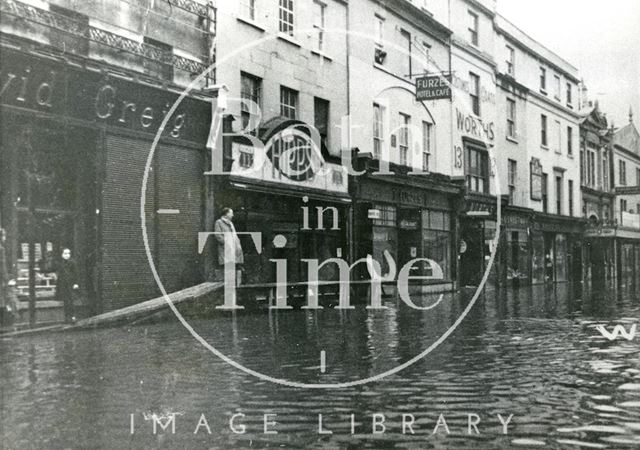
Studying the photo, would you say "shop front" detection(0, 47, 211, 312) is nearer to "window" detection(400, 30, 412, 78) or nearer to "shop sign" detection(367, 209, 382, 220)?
"shop sign" detection(367, 209, 382, 220)

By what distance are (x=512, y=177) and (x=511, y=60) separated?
3.85 meters

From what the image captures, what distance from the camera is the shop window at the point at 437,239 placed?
59.8 feet

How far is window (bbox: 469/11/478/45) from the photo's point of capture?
67.4 feet

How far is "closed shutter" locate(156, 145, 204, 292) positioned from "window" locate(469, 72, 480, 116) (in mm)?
11542

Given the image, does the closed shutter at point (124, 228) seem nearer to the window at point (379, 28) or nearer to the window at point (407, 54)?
the window at point (379, 28)

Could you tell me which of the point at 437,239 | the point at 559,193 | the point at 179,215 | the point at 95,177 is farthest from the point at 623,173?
the point at 95,177

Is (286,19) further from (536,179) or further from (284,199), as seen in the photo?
(536,179)

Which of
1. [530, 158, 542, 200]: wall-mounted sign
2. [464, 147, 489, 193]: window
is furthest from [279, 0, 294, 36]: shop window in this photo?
[530, 158, 542, 200]: wall-mounted sign

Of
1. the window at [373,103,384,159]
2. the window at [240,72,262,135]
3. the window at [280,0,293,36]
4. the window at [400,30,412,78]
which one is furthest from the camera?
the window at [400,30,412,78]

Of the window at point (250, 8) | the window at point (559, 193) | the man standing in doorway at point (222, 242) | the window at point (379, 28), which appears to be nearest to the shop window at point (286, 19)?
the window at point (250, 8)

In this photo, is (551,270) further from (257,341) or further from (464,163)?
(257,341)

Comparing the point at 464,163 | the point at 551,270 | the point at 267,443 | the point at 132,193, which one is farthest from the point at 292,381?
the point at 551,270

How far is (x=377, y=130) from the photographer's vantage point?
15.0 metres

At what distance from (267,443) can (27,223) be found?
16.2 feet
